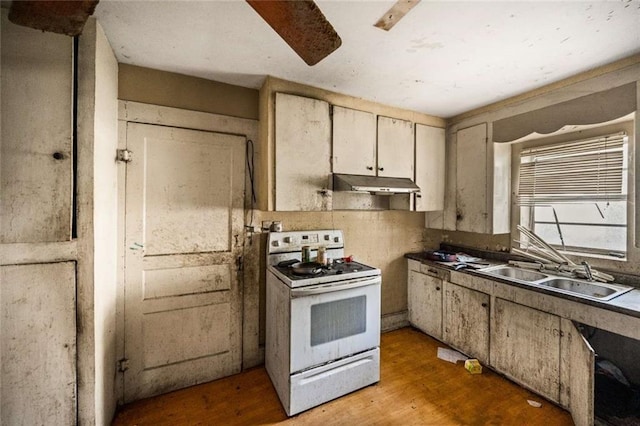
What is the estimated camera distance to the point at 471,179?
2879mm

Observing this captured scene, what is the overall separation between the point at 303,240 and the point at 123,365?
5.28 ft

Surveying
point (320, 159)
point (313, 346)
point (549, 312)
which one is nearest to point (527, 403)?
point (549, 312)

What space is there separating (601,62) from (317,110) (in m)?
2.03

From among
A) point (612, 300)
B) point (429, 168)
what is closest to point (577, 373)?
point (612, 300)

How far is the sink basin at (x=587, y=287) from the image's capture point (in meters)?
1.92

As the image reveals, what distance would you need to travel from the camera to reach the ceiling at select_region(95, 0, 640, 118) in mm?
1434

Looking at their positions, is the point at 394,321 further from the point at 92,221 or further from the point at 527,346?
the point at 92,221

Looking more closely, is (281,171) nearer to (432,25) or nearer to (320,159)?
(320,159)

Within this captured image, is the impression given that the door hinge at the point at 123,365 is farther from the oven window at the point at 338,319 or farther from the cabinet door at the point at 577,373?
the cabinet door at the point at 577,373

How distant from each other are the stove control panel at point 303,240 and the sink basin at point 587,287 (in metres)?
1.66

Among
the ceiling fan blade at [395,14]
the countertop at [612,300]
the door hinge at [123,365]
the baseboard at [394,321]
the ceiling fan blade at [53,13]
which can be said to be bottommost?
the baseboard at [394,321]

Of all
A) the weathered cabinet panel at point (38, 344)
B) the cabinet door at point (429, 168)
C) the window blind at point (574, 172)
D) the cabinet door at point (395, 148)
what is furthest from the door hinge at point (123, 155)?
the window blind at point (574, 172)

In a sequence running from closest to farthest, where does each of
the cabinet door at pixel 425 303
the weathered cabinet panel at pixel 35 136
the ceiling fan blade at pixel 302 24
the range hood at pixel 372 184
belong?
the ceiling fan blade at pixel 302 24 < the weathered cabinet panel at pixel 35 136 < the range hood at pixel 372 184 < the cabinet door at pixel 425 303

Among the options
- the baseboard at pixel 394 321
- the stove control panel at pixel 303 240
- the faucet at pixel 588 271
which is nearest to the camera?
the faucet at pixel 588 271
